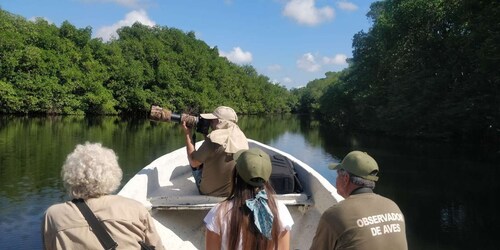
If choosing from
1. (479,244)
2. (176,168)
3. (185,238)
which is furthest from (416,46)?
(185,238)

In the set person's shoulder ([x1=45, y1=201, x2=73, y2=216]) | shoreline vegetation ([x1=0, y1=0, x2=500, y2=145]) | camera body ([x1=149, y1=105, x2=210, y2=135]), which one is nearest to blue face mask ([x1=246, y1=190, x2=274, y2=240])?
person's shoulder ([x1=45, y1=201, x2=73, y2=216])

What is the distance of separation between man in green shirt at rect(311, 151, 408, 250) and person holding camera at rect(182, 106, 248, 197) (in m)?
2.60

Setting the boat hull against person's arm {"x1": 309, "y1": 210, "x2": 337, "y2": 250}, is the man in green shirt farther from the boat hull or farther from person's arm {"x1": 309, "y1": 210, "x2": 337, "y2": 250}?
the boat hull

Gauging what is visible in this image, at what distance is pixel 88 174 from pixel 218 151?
113 inches

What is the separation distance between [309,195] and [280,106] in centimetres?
12686

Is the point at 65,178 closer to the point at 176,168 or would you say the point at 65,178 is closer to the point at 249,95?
the point at 176,168

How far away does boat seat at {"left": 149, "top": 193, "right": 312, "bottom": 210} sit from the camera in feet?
17.8

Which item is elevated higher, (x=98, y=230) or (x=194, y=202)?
(x=98, y=230)

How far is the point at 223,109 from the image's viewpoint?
5727mm

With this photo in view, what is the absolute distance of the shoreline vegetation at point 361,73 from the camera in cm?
2828

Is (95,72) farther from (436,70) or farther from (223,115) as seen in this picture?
(223,115)

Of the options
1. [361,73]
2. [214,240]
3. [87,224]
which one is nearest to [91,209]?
[87,224]

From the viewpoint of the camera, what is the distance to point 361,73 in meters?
46.3

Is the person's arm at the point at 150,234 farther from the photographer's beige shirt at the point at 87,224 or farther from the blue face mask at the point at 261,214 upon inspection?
the blue face mask at the point at 261,214
